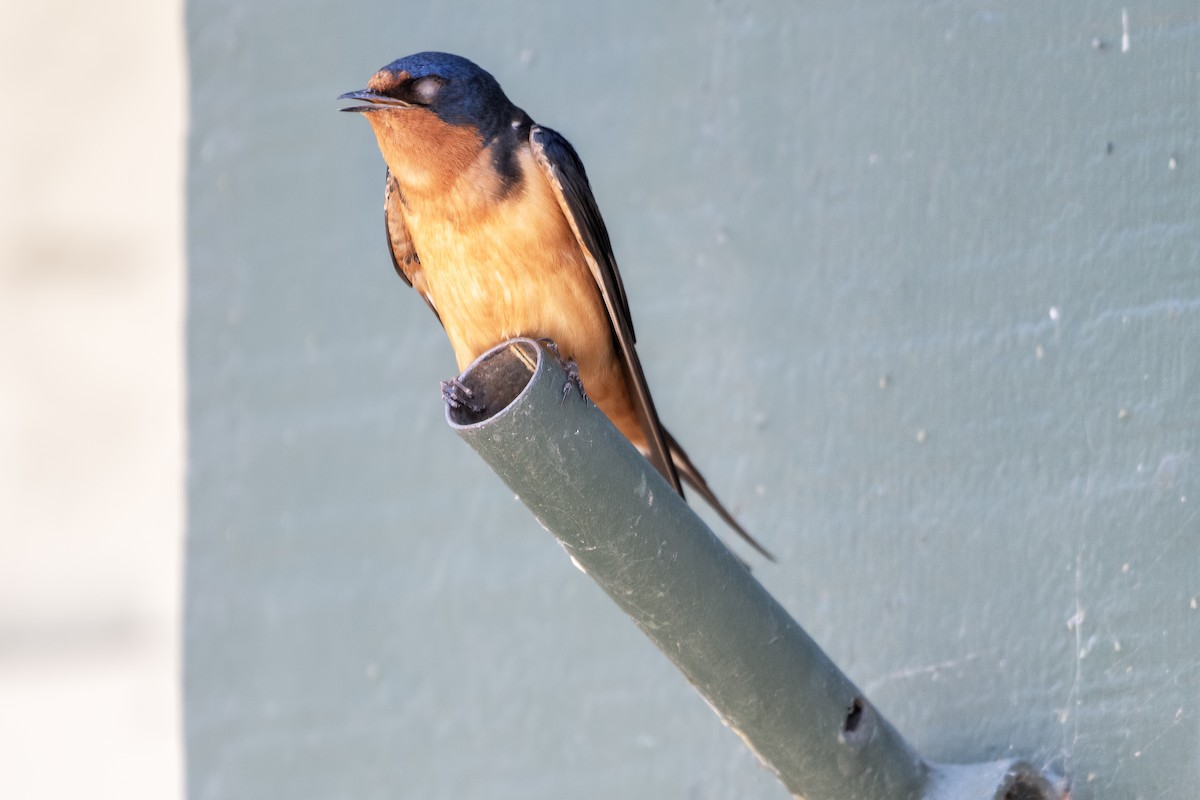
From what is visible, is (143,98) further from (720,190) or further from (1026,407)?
(1026,407)

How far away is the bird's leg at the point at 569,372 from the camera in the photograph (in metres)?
1.13

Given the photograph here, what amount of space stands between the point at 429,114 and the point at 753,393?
1.54 feet

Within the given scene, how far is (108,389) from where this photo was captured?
10.4 feet

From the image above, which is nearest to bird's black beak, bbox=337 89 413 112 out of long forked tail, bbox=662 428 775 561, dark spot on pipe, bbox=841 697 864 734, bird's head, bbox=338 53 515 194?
bird's head, bbox=338 53 515 194

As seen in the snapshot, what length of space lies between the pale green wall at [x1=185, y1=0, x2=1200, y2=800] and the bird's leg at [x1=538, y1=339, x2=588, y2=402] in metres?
0.27

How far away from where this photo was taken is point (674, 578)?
3.74 feet

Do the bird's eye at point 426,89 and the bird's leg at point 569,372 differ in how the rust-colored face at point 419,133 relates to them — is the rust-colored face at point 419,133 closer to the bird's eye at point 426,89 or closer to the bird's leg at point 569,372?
the bird's eye at point 426,89

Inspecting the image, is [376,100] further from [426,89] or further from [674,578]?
[674,578]

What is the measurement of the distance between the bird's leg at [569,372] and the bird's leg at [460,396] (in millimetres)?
72

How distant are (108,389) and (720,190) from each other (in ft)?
5.65

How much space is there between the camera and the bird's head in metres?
1.66

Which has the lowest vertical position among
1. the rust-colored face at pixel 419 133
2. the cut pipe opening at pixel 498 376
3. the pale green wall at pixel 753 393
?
the pale green wall at pixel 753 393

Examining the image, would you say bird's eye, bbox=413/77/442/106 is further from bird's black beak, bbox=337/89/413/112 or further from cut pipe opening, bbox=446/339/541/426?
cut pipe opening, bbox=446/339/541/426

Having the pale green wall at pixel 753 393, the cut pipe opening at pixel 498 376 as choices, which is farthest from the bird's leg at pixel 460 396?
the pale green wall at pixel 753 393
